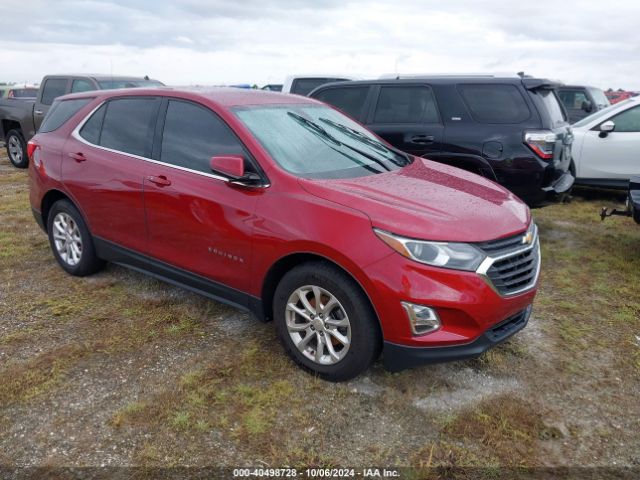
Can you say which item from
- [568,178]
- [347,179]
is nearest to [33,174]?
[347,179]

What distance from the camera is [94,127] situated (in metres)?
4.38

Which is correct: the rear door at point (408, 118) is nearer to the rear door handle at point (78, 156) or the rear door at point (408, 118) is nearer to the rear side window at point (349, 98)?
the rear side window at point (349, 98)

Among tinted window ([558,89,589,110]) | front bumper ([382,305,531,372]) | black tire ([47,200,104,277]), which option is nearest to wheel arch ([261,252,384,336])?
front bumper ([382,305,531,372])

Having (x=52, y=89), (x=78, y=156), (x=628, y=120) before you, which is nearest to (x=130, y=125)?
(x=78, y=156)

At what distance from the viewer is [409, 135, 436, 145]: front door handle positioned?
5961 mm

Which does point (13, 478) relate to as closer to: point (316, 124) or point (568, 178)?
point (316, 124)

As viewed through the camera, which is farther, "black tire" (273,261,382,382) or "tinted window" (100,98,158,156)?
"tinted window" (100,98,158,156)

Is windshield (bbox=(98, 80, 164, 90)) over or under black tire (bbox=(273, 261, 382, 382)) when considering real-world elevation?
over

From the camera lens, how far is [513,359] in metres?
3.50

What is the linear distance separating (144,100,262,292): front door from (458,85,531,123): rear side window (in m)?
3.37

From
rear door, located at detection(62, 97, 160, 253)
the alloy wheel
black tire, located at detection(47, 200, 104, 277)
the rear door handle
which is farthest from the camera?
black tire, located at detection(47, 200, 104, 277)

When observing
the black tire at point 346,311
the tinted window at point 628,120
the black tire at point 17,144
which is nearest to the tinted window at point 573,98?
the tinted window at point 628,120

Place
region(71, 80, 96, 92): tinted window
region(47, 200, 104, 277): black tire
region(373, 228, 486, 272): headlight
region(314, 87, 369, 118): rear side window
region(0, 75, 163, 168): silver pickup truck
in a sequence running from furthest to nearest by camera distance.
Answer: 1. region(0, 75, 163, 168): silver pickup truck
2. region(71, 80, 96, 92): tinted window
3. region(314, 87, 369, 118): rear side window
4. region(47, 200, 104, 277): black tire
5. region(373, 228, 486, 272): headlight

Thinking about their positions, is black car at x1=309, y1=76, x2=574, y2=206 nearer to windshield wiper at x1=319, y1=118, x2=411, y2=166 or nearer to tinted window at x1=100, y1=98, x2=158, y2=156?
windshield wiper at x1=319, y1=118, x2=411, y2=166
